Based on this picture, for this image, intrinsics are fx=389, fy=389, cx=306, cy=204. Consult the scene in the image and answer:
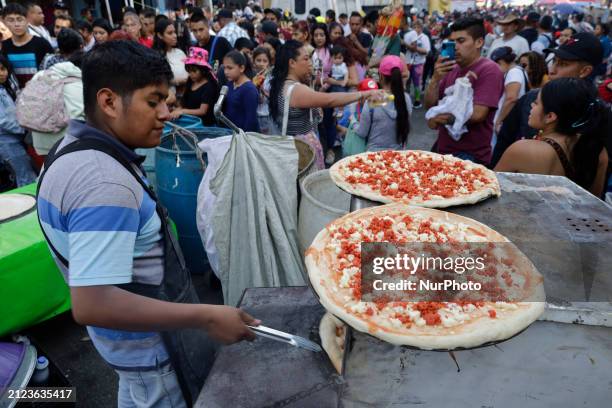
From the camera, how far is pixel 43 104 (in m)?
4.38

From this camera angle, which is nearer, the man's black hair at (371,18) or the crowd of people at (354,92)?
the crowd of people at (354,92)

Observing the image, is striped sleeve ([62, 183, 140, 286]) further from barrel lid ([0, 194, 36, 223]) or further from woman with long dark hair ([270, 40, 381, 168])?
woman with long dark hair ([270, 40, 381, 168])

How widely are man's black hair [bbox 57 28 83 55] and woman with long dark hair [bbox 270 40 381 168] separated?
2739 millimetres

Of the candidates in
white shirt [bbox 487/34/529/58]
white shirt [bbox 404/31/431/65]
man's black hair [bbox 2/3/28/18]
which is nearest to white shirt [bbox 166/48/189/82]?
man's black hair [bbox 2/3/28/18]

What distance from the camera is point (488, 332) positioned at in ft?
5.32

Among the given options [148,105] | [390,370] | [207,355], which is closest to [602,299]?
[390,370]

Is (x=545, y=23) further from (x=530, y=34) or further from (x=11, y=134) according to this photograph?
(x=11, y=134)

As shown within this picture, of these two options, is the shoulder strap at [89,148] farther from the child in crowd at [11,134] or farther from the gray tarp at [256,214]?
the child in crowd at [11,134]

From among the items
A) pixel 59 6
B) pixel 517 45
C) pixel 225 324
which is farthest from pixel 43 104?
pixel 59 6

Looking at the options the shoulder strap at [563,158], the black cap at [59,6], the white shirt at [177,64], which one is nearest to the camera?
the shoulder strap at [563,158]

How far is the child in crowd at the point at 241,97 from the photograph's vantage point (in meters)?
4.88

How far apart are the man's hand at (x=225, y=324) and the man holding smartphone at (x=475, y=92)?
10.6 ft

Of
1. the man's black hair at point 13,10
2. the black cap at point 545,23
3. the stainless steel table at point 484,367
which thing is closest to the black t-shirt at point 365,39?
the black cap at point 545,23

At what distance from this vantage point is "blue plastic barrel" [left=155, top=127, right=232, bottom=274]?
12.8ft
